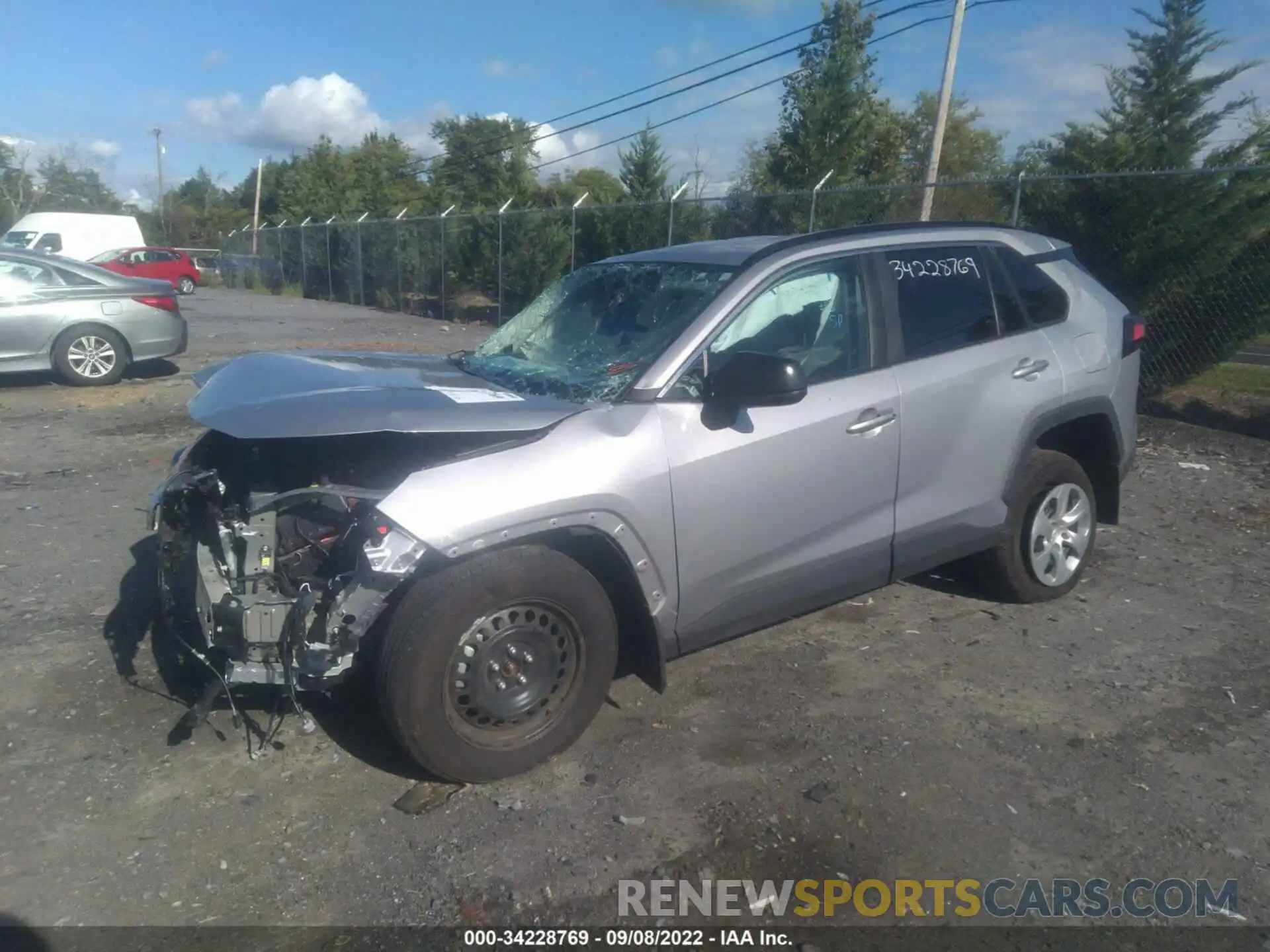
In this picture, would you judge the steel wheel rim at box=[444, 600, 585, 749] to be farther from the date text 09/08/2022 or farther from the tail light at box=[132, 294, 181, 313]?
the tail light at box=[132, 294, 181, 313]

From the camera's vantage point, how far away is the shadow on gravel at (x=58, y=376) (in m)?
11.7

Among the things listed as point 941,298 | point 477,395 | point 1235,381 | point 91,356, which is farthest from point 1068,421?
point 91,356

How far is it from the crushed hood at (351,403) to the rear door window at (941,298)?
5.47ft

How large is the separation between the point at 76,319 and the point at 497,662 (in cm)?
1000

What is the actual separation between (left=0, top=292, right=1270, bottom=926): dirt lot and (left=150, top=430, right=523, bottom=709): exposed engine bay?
1.66ft

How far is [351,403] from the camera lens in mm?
3697

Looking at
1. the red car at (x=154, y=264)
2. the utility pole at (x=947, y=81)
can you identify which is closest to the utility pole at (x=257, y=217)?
the red car at (x=154, y=264)

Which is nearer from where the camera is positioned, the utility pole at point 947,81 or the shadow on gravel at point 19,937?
the shadow on gravel at point 19,937

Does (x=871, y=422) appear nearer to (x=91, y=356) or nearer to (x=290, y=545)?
(x=290, y=545)

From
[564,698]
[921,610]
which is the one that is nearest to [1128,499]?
[921,610]

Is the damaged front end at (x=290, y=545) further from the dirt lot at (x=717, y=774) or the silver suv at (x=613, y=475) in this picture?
the dirt lot at (x=717, y=774)

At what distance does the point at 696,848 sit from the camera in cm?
333

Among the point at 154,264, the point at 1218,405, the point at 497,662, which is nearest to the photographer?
the point at 497,662

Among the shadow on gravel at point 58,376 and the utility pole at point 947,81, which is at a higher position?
the utility pole at point 947,81
